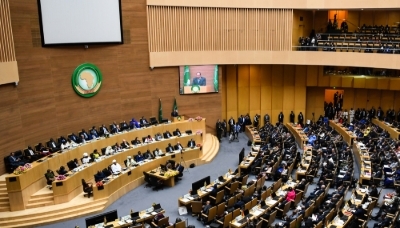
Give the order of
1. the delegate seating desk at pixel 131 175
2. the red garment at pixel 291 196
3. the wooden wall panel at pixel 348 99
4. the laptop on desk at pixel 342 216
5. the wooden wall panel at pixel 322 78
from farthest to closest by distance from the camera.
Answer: the wooden wall panel at pixel 348 99 < the wooden wall panel at pixel 322 78 < the delegate seating desk at pixel 131 175 < the red garment at pixel 291 196 < the laptop on desk at pixel 342 216

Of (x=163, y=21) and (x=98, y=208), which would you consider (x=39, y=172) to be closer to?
(x=98, y=208)

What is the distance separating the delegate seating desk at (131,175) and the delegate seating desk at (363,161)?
23.8 ft

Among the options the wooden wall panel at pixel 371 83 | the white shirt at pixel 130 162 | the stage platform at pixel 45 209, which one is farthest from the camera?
the wooden wall panel at pixel 371 83

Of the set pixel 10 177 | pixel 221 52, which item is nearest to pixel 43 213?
pixel 10 177

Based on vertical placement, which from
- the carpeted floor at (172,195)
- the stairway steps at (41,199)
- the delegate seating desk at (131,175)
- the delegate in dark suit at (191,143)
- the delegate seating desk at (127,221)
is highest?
the delegate in dark suit at (191,143)

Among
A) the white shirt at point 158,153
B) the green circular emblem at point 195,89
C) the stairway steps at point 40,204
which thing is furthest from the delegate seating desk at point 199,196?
the green circular emblem at point 195,89

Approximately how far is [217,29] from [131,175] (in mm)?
10260

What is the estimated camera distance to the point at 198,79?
22406mm

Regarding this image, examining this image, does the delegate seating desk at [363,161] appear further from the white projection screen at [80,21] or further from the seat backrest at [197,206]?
the white projection screen at [80,21]

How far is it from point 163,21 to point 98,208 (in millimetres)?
11121

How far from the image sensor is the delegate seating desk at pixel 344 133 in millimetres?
19828

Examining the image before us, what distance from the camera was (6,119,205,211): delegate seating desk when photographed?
1343 centimetres

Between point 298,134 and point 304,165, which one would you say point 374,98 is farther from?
point 304,165

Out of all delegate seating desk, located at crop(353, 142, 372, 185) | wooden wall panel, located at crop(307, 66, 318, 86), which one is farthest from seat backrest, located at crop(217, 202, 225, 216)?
wooden wall panel, located at crop(307, 66, 318, 86)
